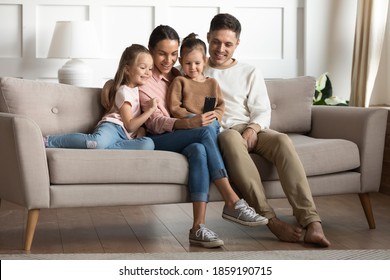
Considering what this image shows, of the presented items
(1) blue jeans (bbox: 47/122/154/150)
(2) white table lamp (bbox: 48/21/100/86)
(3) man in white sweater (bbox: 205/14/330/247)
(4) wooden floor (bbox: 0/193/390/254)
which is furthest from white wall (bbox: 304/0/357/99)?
(1) blue jeans (bbox: 47/122/154/150)

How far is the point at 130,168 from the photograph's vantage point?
3.53 metres

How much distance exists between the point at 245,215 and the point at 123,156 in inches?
22.3

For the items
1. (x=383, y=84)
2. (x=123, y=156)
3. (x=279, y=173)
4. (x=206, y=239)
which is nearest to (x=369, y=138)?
(x=279, y=173)

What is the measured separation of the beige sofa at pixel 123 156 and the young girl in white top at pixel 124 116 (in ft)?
0.38

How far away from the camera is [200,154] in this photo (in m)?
3.54

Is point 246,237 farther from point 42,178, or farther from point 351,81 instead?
point 351,81

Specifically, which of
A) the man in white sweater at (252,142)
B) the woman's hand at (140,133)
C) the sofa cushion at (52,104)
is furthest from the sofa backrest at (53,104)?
the man in white sweater at (252,142)

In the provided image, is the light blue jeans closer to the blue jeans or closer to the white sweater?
the blue jeans

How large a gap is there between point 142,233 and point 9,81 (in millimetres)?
926

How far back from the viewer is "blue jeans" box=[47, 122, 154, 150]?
3641 millimetres

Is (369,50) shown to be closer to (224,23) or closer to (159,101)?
(224,23)

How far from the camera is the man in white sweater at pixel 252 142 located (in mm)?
3566

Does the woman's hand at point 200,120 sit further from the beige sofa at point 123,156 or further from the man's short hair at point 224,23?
the man's short hair at point 224,23
